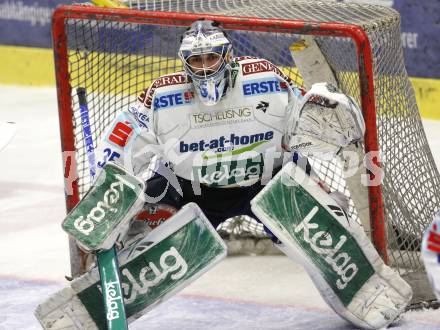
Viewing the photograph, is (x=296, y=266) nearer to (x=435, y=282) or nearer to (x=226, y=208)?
(x=226, y=208)

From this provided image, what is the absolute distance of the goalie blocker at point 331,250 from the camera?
4.07 metres

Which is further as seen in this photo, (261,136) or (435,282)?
(261,136)

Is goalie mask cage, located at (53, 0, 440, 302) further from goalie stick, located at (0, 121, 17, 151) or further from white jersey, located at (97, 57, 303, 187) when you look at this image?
goalie stick, located at (0, 121, 17, 151)

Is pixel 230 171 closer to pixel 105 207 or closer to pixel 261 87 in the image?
pixel 261 87

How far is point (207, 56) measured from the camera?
4156 millimetres

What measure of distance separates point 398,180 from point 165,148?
2.78ft

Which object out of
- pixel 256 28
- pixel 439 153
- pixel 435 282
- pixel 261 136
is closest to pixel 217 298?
pixel 261 136

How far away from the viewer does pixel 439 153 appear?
6.54 meters

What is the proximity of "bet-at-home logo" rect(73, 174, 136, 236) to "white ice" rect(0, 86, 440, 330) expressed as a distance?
606 mm

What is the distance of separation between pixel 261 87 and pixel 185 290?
0.95m

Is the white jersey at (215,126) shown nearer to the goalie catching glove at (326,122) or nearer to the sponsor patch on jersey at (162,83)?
the sponsor patch on jersey at (162,83)

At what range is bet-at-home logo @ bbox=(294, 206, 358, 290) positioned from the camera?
4094 mm

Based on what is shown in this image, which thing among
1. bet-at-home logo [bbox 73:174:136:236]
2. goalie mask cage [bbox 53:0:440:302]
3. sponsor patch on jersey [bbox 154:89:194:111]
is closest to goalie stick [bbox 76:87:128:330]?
bet-at-home logo [bbox 73:174:136:236]

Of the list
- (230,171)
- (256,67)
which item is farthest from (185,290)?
(256,67)
